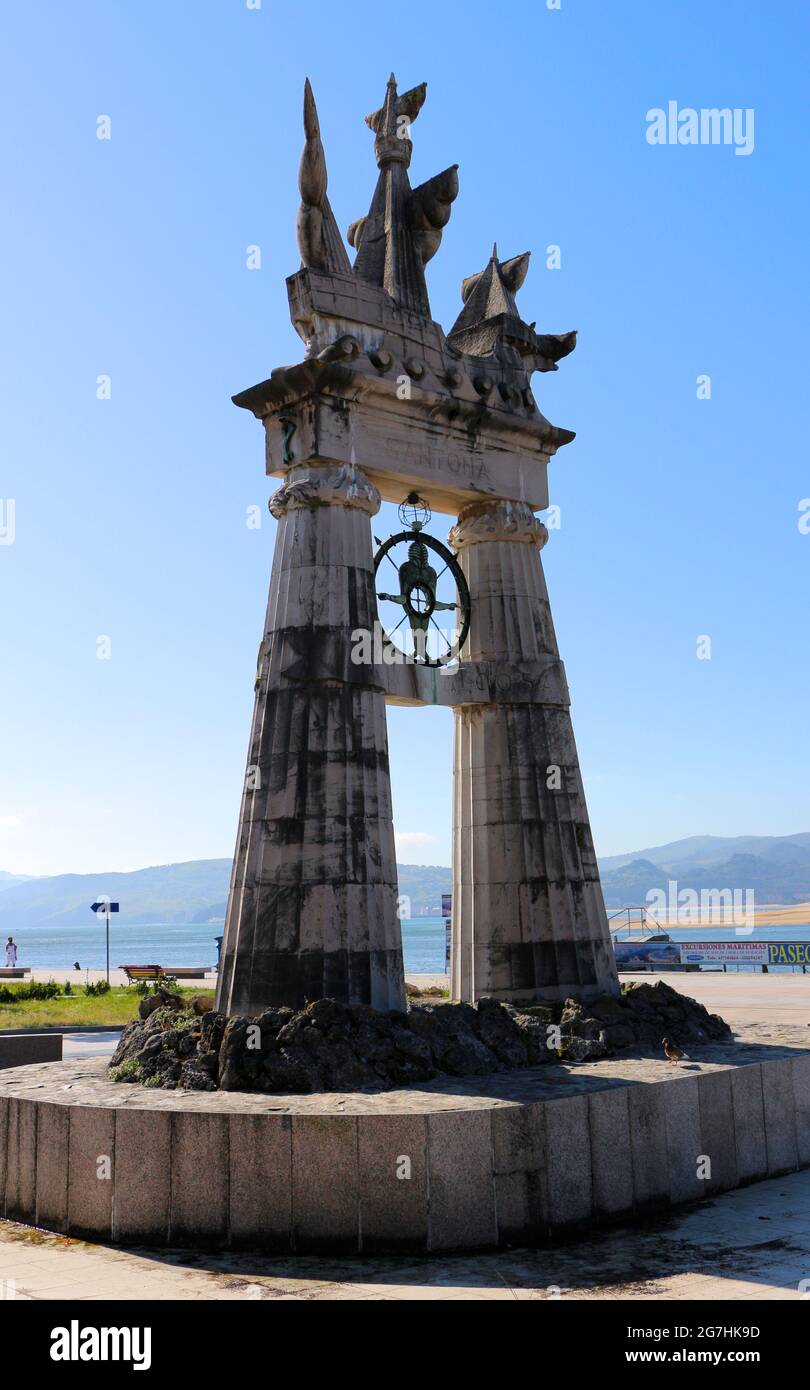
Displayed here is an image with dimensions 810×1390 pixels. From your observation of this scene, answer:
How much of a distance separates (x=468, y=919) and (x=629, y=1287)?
783cm

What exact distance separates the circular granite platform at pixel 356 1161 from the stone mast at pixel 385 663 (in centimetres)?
284

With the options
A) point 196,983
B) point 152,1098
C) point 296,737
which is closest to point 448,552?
point 296,737

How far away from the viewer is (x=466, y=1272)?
999 cm

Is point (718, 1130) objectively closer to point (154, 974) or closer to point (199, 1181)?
point (199, 1181)

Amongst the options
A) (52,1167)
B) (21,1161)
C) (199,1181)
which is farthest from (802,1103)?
(21,1161)

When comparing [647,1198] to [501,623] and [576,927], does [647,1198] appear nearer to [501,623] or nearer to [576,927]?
[576,927]

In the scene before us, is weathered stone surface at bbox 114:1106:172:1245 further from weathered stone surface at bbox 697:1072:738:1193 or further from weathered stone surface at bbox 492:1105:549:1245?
weathered stone surface at bbox 697:1072:738:1193

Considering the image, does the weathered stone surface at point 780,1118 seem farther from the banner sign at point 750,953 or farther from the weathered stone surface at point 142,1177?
the banner sign at point 750,953

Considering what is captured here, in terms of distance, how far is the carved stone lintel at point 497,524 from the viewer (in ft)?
59.1

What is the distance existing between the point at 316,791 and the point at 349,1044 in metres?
3.24

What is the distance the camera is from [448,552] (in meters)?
18.0

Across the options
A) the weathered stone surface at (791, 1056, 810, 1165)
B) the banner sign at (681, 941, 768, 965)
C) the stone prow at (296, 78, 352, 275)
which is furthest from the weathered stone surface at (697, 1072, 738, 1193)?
the banner sign at (681, 941, 768, 965)

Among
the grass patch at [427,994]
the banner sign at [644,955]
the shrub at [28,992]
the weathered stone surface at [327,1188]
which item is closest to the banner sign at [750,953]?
the banner sign at [644,955]

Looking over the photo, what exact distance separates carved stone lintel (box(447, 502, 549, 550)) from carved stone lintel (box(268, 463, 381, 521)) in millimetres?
2516
